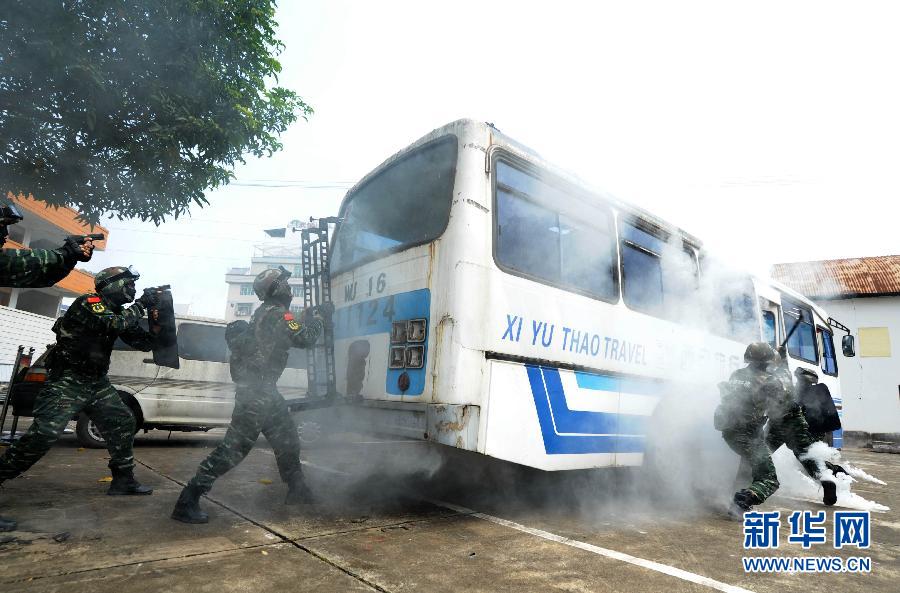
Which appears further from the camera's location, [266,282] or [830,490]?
[830,490]

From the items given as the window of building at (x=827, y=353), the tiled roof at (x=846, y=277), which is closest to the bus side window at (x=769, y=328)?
the window of building at (x=827, y=353)

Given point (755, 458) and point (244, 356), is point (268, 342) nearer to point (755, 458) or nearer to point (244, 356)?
point (244, 356)

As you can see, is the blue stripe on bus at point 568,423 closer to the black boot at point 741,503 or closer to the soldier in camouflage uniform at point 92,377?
the black boot at point 741,503

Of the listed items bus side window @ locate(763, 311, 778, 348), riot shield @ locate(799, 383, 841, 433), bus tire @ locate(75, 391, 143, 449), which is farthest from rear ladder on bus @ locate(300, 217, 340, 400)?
riot shield @ locate(799, 383, 841, 433)

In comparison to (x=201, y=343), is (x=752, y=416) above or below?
below

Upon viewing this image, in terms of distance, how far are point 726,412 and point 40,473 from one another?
21.6ft

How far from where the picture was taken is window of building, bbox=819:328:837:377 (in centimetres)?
865

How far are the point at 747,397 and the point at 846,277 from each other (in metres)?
24.4

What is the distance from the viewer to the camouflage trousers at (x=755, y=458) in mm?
4598

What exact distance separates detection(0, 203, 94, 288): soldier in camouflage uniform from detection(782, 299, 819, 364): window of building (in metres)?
8.35

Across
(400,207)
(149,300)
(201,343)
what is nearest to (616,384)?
(400,207)

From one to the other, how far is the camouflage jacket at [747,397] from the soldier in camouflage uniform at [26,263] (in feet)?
17.8

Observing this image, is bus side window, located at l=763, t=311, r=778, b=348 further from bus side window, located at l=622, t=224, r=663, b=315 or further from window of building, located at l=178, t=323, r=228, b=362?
window of building, located at l=178, t=323, r=228, b=362

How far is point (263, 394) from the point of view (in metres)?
3.82
